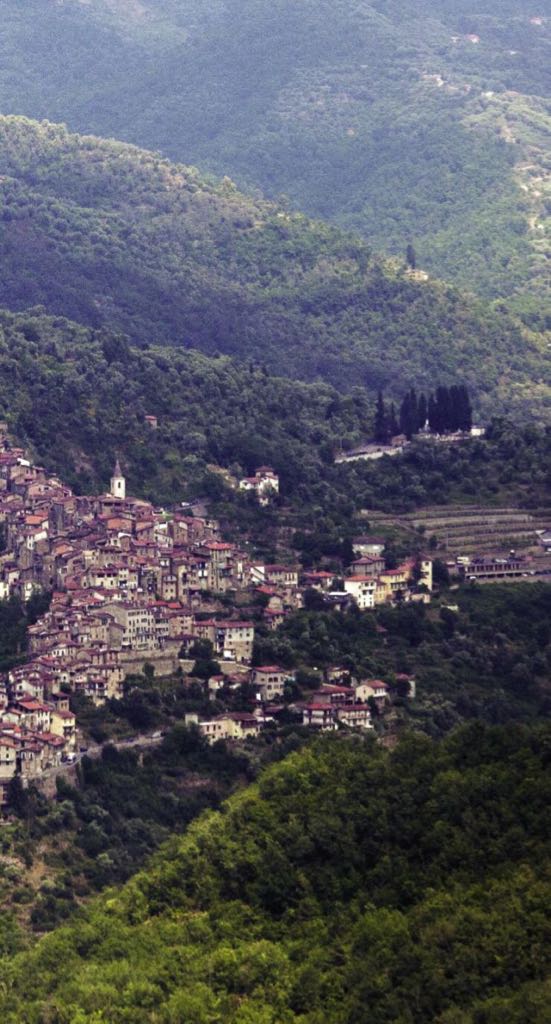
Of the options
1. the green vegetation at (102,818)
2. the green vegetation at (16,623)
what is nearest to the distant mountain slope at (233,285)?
the green vegetation at (16,623)

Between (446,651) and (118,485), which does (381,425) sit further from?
(446,651)

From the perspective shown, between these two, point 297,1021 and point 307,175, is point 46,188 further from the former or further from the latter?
point 297,1021

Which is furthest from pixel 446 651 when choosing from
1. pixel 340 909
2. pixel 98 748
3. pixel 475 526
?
pixel 340 909

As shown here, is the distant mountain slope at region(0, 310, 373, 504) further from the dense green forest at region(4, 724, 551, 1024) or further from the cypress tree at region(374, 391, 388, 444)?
the dense green forest at region(4, 724, 551, 1024)

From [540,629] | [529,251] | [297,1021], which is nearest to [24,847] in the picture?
[297,1021]

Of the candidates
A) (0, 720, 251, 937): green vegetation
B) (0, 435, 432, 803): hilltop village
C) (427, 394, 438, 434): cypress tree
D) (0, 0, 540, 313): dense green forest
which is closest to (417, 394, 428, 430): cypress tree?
(427, 394, 438, 434): cypress tree

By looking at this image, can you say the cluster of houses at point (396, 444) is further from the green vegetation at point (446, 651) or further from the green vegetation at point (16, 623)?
the green vegetation at point (16, 623)
